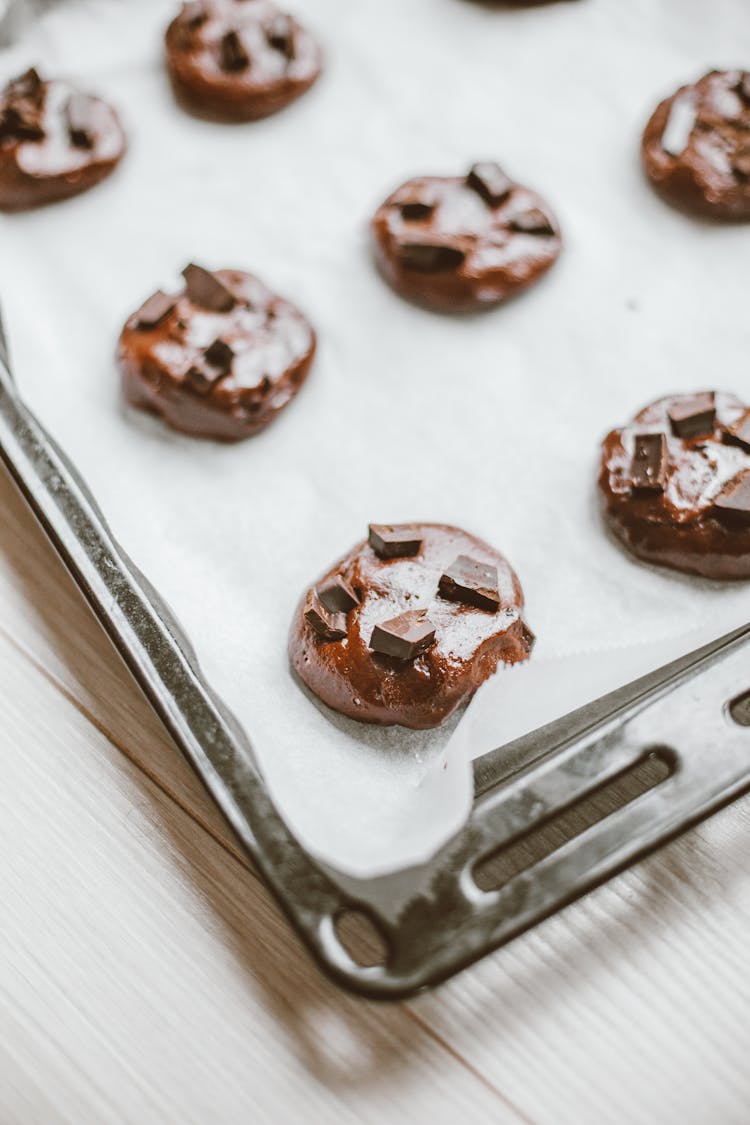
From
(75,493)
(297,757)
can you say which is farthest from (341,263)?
(297,757)

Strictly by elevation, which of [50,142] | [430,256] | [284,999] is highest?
[50,142]

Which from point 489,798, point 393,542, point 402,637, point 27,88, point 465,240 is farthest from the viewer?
point 27,88

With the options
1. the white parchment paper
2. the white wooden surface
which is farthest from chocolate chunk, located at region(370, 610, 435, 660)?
the white wooden surface

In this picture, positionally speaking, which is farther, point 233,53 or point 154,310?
point 233,53

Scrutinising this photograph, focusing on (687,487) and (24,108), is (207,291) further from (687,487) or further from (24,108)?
(687,487)

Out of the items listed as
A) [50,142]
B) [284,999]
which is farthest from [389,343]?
[284,999]

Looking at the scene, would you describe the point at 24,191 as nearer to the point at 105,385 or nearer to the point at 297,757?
the point at 105,385

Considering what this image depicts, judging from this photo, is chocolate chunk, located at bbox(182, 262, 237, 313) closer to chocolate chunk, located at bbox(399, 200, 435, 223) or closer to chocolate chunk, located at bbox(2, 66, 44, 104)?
chocolate chunk, located at bbox(399, 200, 435, 223)

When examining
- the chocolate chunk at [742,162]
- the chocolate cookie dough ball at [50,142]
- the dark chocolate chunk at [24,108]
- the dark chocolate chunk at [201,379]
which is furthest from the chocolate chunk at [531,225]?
the dark chocolate chunk at [24,108]
